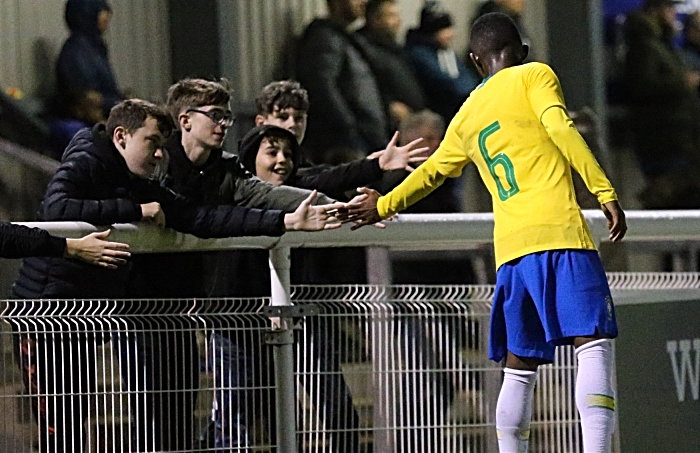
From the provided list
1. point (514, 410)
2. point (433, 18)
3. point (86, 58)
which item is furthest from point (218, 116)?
point (433, 18)

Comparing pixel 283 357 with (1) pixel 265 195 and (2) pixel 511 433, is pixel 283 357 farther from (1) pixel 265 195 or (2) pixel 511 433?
(2) pixel 511 433

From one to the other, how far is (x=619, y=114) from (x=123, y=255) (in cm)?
569

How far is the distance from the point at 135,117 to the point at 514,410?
1665 millimetres

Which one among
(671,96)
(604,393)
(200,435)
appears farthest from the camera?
(671,96)

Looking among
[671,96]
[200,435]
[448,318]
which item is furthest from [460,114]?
[671,96]

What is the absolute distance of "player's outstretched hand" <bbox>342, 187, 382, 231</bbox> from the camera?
500cm

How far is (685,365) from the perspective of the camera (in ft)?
19.5

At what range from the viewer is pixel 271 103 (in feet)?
19.3

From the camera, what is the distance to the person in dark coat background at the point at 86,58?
705cm

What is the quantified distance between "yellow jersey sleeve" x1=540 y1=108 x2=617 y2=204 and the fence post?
117 cm

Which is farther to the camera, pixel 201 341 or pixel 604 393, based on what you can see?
pixel 201 341

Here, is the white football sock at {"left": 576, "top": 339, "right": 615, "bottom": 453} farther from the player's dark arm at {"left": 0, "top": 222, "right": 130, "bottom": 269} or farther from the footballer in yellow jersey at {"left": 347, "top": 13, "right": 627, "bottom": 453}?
the player's dark arm at {"left": 0, "top": 222, "right": 130, "bottom": 269}

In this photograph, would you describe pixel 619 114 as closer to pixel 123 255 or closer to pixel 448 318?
pixel 448 318

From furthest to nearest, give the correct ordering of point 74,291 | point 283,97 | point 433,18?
point 433,18
point 283,97
point 74,291
